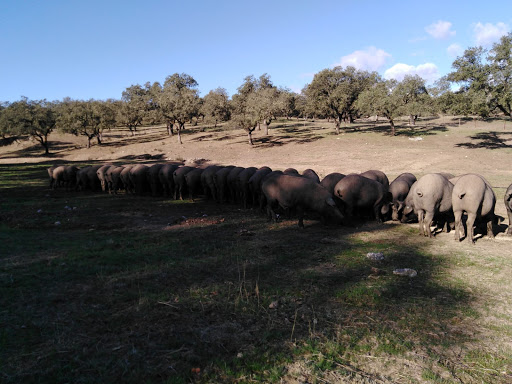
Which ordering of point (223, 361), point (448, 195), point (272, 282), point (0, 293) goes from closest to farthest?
point (223, 361) → point (0, 293) → point (272, 282) → point (448, 195)

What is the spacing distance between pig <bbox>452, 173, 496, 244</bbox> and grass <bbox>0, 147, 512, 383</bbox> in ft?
2.34

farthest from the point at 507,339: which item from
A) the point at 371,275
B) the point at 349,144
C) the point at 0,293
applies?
the point at 349,144

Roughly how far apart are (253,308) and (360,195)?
743 centimetres

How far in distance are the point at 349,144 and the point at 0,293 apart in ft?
124

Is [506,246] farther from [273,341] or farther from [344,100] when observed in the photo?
[344,100]

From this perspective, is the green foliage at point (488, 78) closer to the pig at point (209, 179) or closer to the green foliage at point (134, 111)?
the pig at point (209, 179)

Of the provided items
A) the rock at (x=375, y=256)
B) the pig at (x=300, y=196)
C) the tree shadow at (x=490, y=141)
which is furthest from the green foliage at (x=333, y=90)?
A: the rock at (x=375, y=256)

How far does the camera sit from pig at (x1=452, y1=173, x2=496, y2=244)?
900 centimetres

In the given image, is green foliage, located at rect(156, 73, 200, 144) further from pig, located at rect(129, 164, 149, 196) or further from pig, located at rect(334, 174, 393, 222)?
pig, located at rect(334, 174, 393, 222)

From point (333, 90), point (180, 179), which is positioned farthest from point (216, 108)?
point (180, 179)

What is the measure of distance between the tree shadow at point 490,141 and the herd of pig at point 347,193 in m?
26.7

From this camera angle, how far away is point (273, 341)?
4.49m

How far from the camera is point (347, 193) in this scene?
1158cm

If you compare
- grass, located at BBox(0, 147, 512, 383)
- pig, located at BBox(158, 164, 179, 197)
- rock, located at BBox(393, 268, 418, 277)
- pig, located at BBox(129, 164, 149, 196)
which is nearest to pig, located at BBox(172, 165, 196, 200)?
pig, located at BBox(158, 164, 179, 197)
